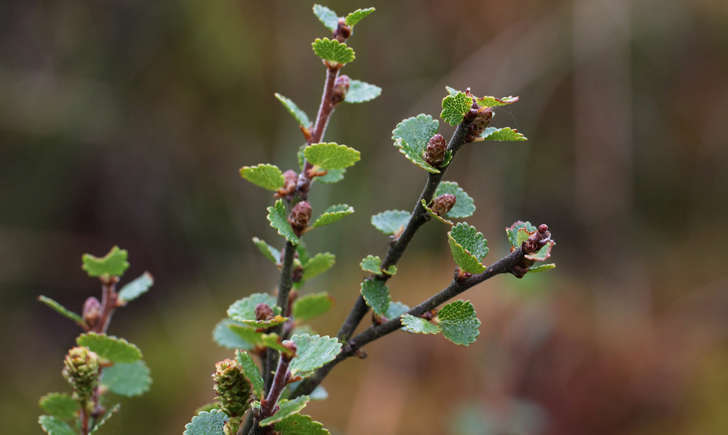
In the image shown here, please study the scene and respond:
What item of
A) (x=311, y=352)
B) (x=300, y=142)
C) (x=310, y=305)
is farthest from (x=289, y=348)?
(x=300, y=142)

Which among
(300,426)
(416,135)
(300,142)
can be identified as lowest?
(300,426)

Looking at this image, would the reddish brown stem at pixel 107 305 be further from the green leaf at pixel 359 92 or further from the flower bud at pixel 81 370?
the green leaf at pixel 359 92

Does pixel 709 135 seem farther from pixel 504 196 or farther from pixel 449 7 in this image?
pixel 449 7

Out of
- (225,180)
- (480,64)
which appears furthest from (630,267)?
(225,180)

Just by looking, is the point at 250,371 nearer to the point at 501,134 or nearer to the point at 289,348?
the point at 289,348

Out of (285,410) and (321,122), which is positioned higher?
(321,122)

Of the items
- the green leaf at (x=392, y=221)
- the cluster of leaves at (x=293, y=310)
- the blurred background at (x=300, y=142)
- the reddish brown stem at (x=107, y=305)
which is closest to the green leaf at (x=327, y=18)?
the cluster of leaves at (x=293, y=310)

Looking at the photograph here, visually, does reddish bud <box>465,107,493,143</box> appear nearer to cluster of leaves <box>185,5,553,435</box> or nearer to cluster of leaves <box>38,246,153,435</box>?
cluster of leaves <box>185,5,553,435</box>
